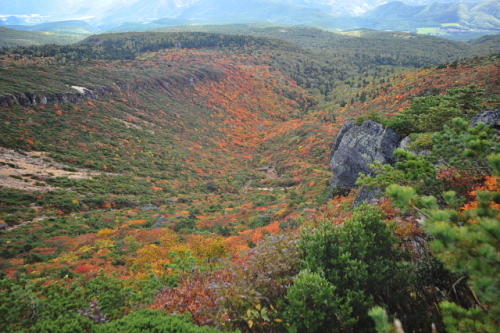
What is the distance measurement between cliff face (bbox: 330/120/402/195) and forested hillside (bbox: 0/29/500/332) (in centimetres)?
103

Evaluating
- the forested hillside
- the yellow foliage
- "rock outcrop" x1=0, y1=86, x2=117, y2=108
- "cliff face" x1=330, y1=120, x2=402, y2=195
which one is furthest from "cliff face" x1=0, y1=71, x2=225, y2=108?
"cliff face" x1=330, y1=120, x2=402, y2=195

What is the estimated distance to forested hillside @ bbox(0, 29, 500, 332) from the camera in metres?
4.77

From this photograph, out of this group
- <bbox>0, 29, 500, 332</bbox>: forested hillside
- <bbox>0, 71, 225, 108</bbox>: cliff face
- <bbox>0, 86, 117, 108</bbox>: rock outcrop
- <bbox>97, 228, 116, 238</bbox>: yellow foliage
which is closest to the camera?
<bbox>0, 29, 500, 332</bbox>: forested hillside

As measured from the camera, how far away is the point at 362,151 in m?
20.2

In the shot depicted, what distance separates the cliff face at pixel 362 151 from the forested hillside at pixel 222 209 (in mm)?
1026

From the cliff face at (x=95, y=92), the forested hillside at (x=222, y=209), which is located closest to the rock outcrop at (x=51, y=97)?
the cliff face at (x=95, y=92)

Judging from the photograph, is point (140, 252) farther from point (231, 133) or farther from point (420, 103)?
point (231, 133)

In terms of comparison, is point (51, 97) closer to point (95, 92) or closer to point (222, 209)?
point (95, 92)

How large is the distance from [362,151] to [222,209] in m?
14.6

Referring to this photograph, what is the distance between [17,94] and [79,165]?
16349 mm

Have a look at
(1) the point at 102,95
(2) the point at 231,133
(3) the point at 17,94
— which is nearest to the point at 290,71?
(2) the point at 231,133

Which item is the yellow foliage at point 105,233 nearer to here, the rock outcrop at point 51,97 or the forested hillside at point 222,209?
the forested hillside at point 222,209

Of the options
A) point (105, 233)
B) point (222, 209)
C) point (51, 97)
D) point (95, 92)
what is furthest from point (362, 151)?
point (95, 92)

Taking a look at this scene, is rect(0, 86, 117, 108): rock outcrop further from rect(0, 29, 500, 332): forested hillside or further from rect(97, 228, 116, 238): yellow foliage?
rect(97, 228, 116, 238): yellow foliage
